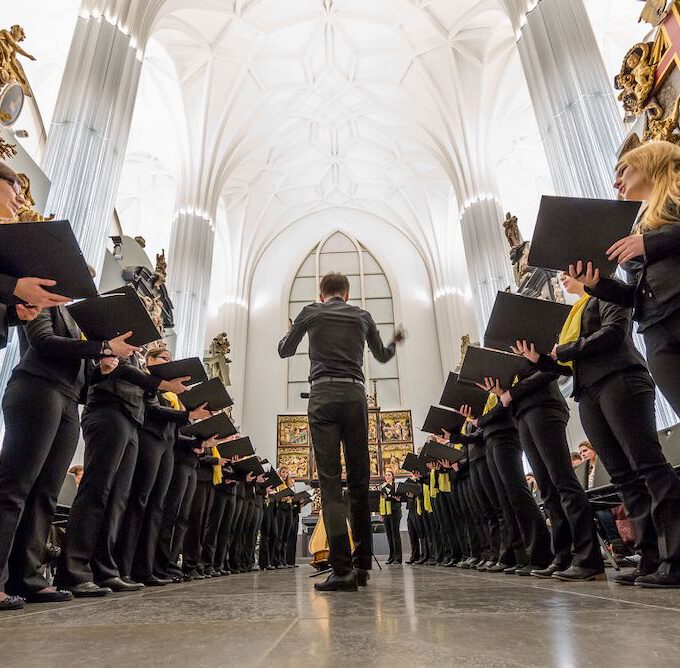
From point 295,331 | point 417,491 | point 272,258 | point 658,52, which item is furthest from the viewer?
point 272,258

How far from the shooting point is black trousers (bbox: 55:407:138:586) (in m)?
2.52

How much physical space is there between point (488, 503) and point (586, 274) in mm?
2659

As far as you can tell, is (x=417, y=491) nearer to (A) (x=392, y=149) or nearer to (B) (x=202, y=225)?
(B) (x=202, y=225)

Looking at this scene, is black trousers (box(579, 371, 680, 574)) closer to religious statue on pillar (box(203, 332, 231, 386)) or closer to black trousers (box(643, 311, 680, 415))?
black trousers (box(643, 311, 680, 415))

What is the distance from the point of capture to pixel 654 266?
1880mm

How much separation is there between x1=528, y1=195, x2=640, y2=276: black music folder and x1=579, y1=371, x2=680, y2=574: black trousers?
514mm

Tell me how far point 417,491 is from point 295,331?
4506 mm

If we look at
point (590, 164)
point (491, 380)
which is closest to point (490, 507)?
point (491, 380)

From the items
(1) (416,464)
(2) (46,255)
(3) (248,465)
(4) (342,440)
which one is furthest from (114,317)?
(1) (416,464)

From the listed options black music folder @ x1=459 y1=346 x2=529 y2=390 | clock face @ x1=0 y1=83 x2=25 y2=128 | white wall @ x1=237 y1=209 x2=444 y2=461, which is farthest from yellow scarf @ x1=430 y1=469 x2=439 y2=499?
white wall @ x1=237 y1=209 x2=444 y2=461

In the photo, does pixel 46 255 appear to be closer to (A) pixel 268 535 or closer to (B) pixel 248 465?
(B) pixel 248 465

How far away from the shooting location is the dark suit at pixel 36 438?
82.6 inches

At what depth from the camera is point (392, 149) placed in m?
18.5

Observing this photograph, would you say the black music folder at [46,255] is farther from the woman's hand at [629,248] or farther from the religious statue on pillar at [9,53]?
the religious statue on pillar at [9,53]
